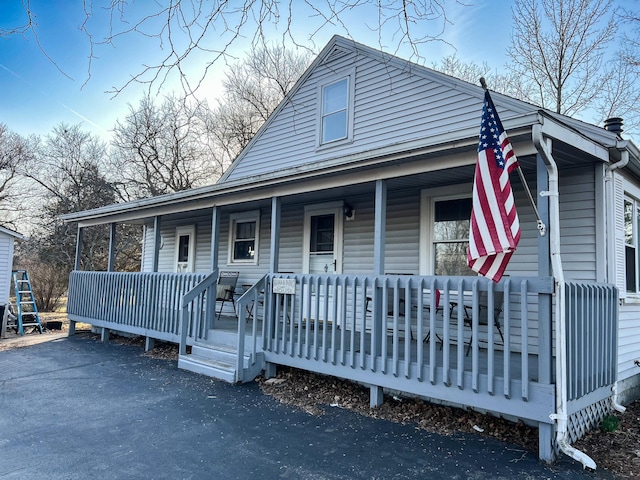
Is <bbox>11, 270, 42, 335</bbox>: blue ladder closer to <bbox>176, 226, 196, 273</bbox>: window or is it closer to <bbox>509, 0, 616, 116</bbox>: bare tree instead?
<bbox>176, 226, 196, 273</bbox>: window

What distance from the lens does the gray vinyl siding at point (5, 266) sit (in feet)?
36.8

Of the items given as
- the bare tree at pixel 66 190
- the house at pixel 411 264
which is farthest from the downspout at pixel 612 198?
the bare tree at pixel 66 190

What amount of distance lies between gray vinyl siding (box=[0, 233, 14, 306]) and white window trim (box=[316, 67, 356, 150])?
929 cm

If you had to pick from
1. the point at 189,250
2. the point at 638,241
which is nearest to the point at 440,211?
the point at 638,241

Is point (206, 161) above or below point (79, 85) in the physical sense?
above

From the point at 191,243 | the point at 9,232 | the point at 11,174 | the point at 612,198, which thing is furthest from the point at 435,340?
the point at 11,174

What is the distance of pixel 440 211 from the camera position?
6195 millimetres

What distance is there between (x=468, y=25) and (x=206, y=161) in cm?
2034

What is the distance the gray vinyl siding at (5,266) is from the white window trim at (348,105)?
30.5 feet

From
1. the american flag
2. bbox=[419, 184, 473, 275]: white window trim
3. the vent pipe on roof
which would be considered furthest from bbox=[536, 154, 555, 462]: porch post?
the vent pipe on roof

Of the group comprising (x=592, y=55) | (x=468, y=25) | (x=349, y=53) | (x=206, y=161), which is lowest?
(x=468, y=25)

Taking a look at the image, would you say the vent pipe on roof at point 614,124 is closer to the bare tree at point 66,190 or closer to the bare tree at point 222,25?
the bare tree at point 222,25

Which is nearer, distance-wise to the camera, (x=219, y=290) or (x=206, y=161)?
(x=219, y=290)

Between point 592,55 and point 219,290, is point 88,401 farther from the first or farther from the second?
point 592,55
